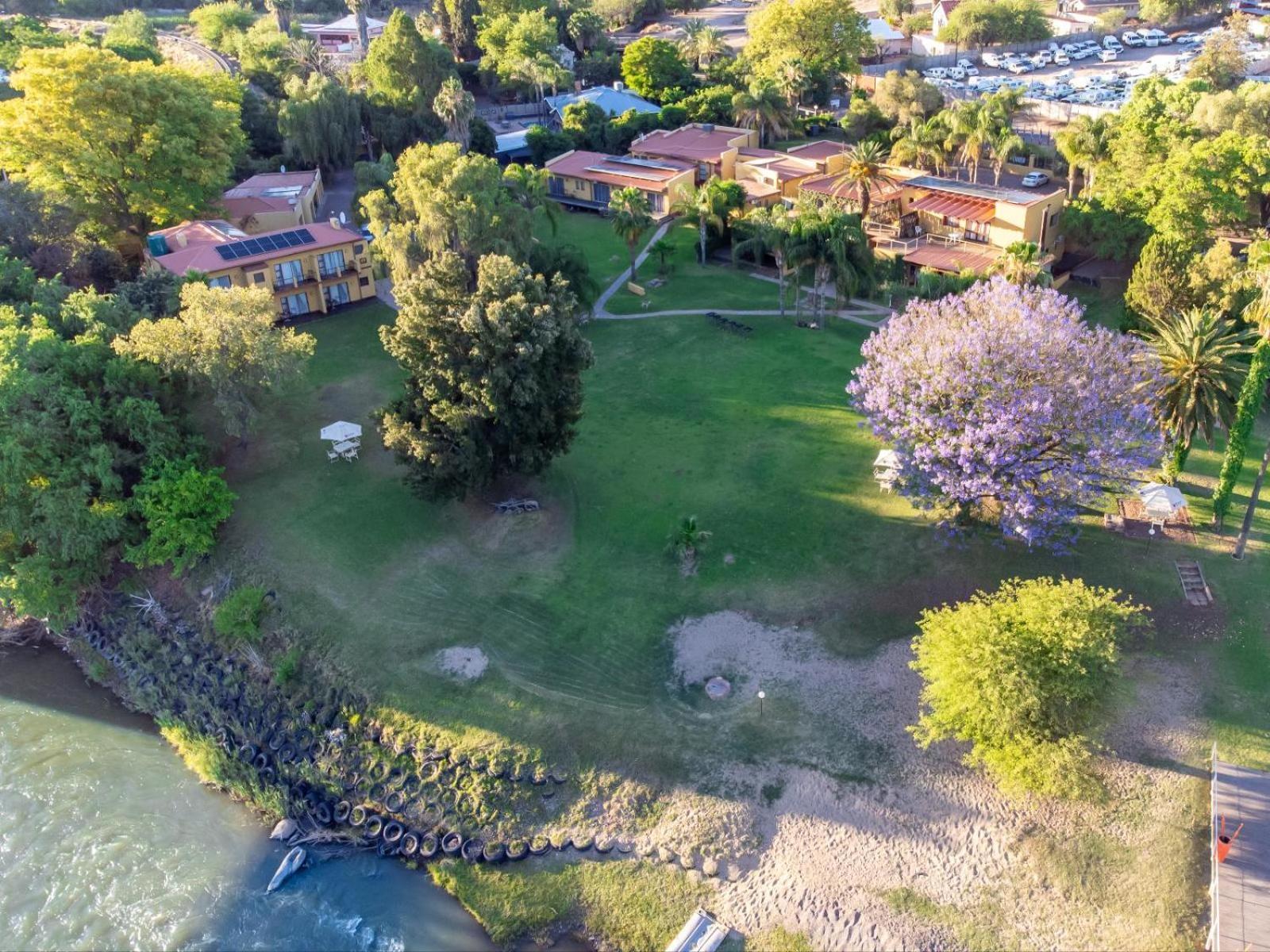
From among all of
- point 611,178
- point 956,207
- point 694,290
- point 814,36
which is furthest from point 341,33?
point 956,207

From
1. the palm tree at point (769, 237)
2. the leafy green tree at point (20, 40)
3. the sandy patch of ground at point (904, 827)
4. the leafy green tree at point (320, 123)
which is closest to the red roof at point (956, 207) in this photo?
the palm tree at point (769, 237)

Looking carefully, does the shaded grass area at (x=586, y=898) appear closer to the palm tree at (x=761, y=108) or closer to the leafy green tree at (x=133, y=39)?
the palm tree at (x=761, y=108)

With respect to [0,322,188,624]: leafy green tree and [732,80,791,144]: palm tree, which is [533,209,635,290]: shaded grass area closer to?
[732,80,791,144]: palm tree

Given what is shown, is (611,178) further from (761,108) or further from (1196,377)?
(1196,377)

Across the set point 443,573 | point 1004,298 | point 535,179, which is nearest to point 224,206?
point 535,179

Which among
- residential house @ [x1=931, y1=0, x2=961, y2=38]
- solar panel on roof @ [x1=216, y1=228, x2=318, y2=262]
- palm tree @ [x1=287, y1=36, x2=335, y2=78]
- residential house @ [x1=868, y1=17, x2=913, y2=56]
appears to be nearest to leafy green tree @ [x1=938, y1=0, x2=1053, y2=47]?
residential house @ [x1=931, y1=0, x2=961, y2=38]

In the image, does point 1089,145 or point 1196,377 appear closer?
point 1196,377

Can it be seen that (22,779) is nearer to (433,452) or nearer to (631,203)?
(433,452)
